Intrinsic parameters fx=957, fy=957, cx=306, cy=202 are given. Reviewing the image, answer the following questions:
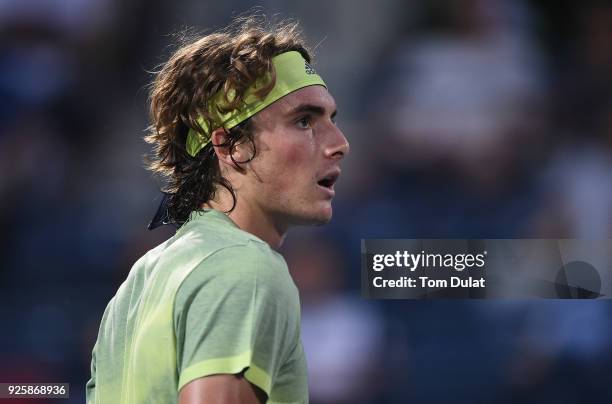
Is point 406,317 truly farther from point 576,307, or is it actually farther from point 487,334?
point 576,307

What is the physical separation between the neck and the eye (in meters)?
0.20

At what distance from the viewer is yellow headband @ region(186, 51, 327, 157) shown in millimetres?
1954

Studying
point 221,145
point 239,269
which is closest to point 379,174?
point 221,145

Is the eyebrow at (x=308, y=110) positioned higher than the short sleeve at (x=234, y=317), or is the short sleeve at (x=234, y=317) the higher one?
the eyebrow at (x=308, y=110)

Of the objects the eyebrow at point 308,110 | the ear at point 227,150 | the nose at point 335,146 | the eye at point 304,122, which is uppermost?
the eyebrow at point 308,110

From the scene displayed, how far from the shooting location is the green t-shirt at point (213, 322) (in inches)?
58.4

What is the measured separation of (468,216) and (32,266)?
198 centimetres

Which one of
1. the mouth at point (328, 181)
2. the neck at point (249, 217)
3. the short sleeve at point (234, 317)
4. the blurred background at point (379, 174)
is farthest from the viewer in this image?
the blurred background at point (379, 174)

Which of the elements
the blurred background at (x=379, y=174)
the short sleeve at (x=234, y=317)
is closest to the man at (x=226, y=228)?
the short sleeve at (x=234, y=317)

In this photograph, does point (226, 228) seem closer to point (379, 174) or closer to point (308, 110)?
point (308, 110)

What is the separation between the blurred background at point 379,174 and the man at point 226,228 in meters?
1.92

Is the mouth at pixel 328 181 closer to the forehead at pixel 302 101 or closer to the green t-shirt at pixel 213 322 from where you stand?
the forehead at pixel 302 101

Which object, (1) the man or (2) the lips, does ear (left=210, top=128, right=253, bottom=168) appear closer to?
(1) the man

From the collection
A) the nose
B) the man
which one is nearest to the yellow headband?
the man
